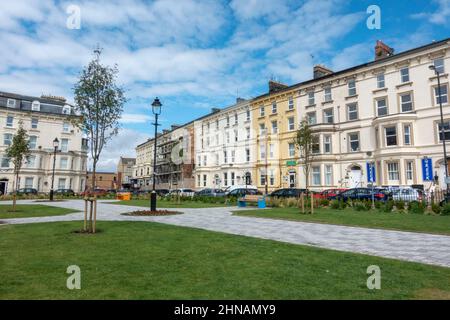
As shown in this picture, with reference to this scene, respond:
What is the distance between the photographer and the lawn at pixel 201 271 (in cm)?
459

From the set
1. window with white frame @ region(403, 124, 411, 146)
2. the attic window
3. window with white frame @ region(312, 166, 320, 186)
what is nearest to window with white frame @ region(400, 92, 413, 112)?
window with white frame @ region(403, 124, 411, 146)

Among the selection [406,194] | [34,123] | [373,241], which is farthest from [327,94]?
[34,123]

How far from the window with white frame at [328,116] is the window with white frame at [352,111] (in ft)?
7.20

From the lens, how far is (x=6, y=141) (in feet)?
179

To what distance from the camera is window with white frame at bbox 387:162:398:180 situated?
31.7 m

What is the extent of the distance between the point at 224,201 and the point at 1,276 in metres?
25.7

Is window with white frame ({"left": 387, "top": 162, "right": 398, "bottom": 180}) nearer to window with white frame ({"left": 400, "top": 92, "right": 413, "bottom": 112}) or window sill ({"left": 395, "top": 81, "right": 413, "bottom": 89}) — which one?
window with white frame ({"left": 400, "top": 92, "right": 413, "bottom": 112})

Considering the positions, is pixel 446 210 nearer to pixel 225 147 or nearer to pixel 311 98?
pixel 311 98

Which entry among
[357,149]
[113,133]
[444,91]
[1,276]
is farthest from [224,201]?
[1,276]

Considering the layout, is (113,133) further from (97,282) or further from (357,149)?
(357,149)

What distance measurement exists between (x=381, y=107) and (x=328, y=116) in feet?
20.9

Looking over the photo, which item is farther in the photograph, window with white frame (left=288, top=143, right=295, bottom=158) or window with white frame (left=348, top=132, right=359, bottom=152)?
window with white frame (left=288, top=143, right=295, bottom=158)

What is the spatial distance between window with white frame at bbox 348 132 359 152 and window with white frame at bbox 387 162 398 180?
4640mm
